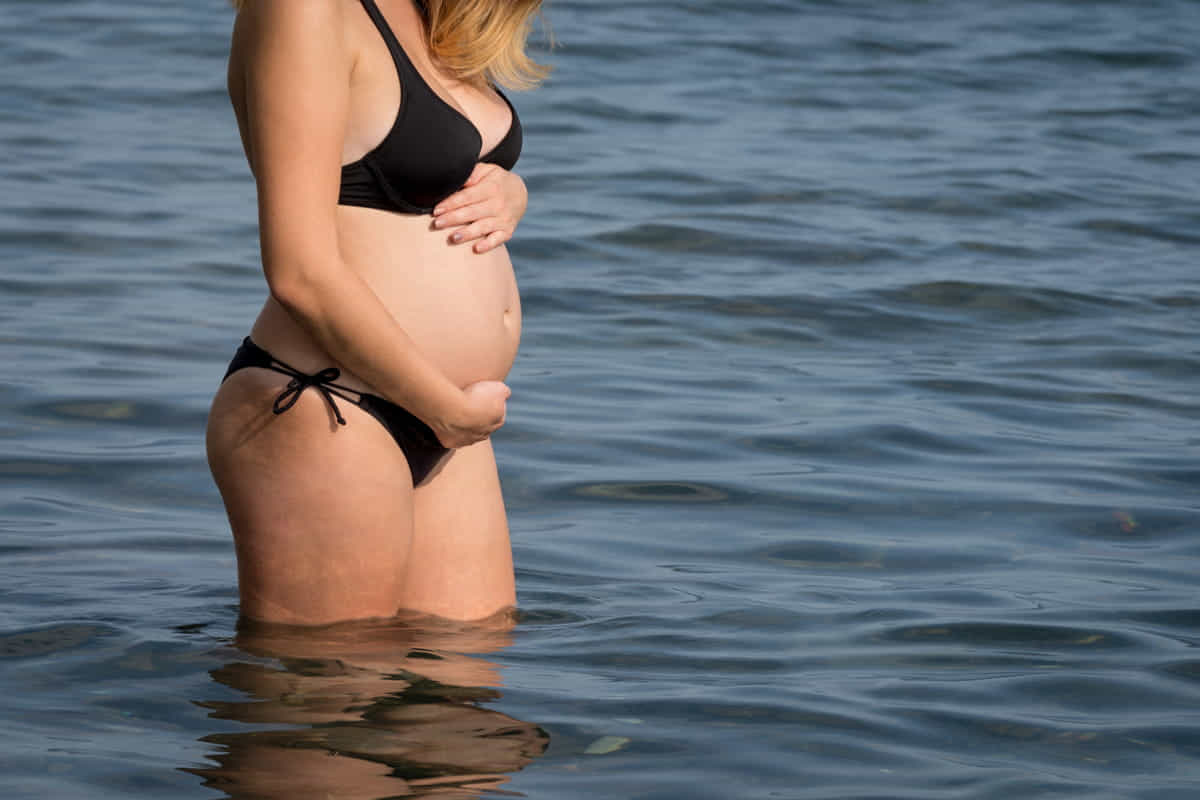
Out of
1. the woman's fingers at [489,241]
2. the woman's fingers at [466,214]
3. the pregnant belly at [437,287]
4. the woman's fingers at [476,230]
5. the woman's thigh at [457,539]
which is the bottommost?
the woman's thigh at [457,539]

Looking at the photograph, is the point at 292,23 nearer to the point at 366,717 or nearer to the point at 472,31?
the point at 472,31

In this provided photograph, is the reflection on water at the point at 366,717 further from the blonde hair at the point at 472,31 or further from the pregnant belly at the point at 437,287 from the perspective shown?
the blonde hair at the point at 472,31

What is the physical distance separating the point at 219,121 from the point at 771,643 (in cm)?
789

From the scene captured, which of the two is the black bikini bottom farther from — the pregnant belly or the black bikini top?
the black bikini top

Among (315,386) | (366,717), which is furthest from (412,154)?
(366,717)

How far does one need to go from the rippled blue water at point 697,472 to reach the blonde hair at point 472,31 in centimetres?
110

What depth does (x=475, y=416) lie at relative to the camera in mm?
3109

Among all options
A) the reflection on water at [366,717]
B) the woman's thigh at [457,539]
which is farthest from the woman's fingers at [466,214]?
the reflection on water at [366,717]

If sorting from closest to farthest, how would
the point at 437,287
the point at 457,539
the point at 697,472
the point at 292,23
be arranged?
the point at 292,23 < the point at 437,287 < the point at 457,539 < the point at 697,472

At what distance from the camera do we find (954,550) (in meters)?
4.64

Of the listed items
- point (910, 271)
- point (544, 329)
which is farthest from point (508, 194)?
point (910, 271)

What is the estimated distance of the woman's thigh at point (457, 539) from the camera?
10.8 ft

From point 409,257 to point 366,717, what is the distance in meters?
0.85

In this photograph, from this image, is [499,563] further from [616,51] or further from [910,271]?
[616,51]
